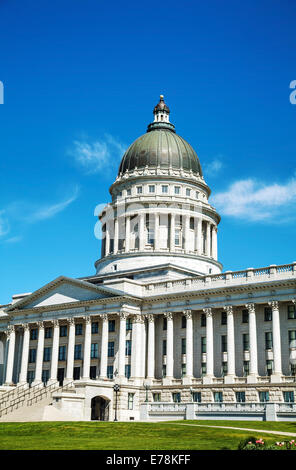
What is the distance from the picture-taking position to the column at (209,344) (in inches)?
2945

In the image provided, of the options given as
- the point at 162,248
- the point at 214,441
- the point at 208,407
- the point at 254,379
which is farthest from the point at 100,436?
the point at 162,248

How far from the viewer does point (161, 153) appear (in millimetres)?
108125

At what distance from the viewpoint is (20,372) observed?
3600 inches

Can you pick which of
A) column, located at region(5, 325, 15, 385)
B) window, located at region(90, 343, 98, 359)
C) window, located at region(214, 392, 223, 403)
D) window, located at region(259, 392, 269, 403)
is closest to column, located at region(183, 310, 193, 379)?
window, located at region(214, 392, 223, 403)

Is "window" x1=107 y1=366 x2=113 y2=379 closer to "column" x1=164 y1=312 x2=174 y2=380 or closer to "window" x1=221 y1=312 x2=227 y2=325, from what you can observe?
"column" x1=164 y1=312 x2=174 y2=380

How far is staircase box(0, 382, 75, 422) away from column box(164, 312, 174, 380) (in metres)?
12.4

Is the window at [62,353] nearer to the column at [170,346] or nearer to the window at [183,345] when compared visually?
the column at [170,346]

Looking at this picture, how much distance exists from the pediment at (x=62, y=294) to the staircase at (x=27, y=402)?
12.3m

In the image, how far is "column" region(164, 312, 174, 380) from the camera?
256 feet

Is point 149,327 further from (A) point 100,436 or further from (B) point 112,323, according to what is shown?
(A) point 100,436

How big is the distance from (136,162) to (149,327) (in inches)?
1478

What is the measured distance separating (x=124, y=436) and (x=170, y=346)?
38.9 meters

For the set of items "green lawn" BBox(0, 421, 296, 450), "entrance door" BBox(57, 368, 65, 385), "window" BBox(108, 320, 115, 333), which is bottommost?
"green lawn" BBox(0, 421, 296, 450)

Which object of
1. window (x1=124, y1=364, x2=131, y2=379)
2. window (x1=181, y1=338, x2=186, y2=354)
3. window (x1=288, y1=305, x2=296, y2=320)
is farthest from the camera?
window (x1=124, y1=364, x2=131, y2=379)
